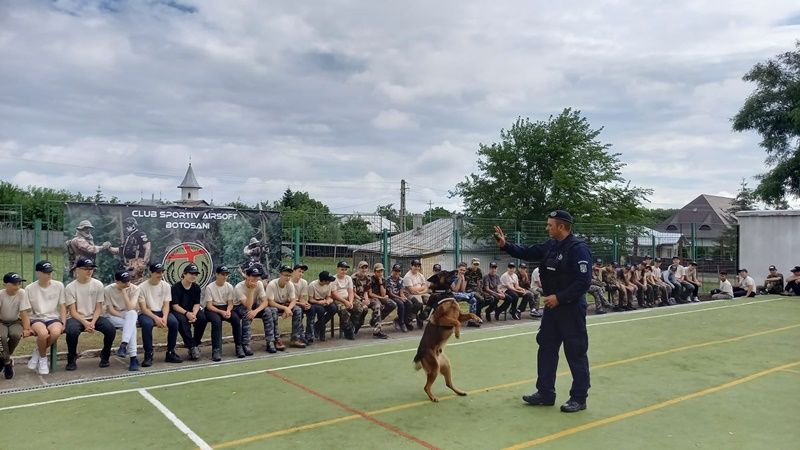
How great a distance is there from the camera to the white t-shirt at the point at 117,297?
8.27 metres

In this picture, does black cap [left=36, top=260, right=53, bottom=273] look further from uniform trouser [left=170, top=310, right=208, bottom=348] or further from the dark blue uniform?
the dark blue uniform

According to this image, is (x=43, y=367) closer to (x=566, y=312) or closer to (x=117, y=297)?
(x=117, y=297)

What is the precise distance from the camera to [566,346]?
19.1ft

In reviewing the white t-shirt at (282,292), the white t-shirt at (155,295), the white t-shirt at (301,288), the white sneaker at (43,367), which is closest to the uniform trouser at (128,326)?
the white t-shirt at (155,295)

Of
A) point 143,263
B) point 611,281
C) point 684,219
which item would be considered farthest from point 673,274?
point 684,219

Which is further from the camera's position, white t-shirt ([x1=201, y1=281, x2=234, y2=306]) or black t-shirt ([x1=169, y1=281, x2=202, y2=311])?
white t-shirt ([x1=201, y1=281, x2=234, y2=306])

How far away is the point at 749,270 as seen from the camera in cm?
2083

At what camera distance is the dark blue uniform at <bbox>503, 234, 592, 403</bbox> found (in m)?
5.74

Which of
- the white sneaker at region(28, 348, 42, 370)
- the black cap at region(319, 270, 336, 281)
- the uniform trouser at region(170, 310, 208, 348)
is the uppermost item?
the black cap at region(319, 270, 336, 281)

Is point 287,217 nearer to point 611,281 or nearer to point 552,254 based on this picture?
point 552,254

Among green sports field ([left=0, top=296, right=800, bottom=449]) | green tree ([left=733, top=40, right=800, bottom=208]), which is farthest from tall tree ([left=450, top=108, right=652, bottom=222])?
green sports field ([left=0, top=296, right=800, bottom=449])

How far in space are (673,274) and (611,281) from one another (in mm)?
3224

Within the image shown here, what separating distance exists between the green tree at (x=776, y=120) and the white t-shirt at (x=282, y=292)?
26.5 metres

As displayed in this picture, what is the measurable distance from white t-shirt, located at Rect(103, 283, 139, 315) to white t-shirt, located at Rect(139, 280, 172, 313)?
94mm
